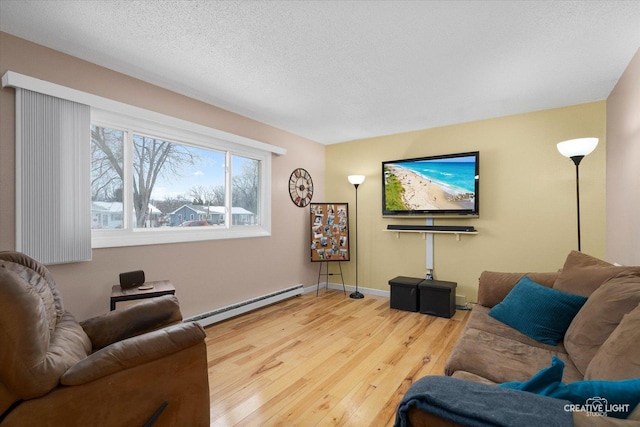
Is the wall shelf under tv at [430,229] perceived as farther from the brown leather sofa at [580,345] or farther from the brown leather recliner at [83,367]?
the brown leather recliner at [83,367]

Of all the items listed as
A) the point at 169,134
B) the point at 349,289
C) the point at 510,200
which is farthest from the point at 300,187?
the point at 510,200

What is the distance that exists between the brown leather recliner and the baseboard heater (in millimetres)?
1517

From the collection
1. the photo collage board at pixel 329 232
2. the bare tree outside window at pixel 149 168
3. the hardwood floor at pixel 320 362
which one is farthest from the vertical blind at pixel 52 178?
the photo collage board at pixel 329 232

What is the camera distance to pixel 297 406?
189 centimetres

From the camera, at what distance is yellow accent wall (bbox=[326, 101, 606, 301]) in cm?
319

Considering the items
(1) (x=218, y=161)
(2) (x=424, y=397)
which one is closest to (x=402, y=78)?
(1) (x=218, y=161)

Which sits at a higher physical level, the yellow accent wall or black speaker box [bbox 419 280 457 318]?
the yellow accent wall

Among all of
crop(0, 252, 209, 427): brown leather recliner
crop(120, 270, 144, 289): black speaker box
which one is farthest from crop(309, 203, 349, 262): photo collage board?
crop(0, 252, 209, 427): brown leather recliner

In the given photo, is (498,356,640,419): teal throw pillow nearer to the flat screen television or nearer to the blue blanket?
the blue blanket

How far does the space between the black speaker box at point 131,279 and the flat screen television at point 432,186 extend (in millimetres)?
3152

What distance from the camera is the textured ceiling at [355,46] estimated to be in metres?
1.81

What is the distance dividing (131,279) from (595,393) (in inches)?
110

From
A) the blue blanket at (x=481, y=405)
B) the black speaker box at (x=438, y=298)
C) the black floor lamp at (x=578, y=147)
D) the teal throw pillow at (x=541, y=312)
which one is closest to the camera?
the blue blanket at (x=481, y=405)

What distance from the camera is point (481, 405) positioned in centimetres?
79
